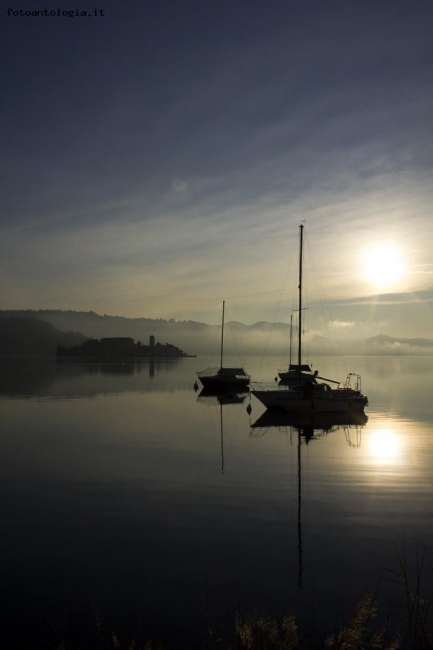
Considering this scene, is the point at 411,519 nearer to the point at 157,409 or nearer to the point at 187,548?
the point at 187,548

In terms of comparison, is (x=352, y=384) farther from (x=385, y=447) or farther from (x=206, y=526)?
(x=206, y=526)

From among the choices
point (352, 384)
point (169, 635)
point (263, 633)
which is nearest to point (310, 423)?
point (169, 635)

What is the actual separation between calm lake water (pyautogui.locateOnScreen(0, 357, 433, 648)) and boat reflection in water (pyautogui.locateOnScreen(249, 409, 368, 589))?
6.37ft

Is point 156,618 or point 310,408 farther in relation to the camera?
point 310,408

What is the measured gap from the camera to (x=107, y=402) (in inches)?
2304

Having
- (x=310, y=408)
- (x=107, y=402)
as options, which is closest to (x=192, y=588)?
(x=310, y=408)

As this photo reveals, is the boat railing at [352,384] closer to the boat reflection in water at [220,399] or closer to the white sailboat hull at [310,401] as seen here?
the white sailboat hull at [310,401]

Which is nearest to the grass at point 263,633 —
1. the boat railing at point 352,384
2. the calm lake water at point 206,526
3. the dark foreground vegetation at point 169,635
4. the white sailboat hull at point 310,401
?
the dark foreground vegetation at point 169,635

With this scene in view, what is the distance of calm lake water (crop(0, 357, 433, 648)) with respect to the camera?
11469 mm

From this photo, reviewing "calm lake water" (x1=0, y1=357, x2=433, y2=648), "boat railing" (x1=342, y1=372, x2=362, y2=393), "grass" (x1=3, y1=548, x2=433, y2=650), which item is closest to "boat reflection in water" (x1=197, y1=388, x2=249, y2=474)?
"calm lake water" (x1=0, y1=357, x2=433, y2=648)

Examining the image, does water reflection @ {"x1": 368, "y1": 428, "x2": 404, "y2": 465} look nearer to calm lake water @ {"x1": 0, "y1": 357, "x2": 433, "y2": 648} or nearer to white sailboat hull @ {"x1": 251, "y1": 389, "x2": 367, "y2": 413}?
calm lake water @ {"x1": 0, "y1": 357, "x2": 433, "y2": 648}

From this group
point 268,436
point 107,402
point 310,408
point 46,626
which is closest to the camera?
point 46,626

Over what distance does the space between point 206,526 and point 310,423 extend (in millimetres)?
29902

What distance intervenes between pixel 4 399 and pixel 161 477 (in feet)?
131
